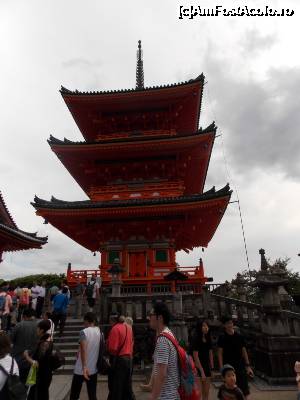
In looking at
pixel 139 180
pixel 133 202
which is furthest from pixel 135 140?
pixel 133 202

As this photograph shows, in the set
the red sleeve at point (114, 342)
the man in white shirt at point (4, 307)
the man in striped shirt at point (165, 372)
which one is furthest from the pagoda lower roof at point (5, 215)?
the man in striped shirt at point (165, 372)

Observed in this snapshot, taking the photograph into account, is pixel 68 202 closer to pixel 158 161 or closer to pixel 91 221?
pixel 91 221

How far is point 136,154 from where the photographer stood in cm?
1845

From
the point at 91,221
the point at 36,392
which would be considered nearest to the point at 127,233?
the point at 91,221

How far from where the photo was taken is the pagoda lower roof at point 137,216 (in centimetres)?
1560

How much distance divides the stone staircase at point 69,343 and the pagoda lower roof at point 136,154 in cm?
911

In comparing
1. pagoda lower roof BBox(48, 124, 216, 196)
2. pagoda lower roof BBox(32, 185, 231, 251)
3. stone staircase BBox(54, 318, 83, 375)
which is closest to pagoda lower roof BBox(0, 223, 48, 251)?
pagoda lower roof BBox(32, 185, 231, 251)

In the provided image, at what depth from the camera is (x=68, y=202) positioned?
16.8m

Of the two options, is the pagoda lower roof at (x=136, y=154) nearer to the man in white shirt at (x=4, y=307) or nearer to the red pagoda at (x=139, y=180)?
the red pagoda at (x=139, y=180)

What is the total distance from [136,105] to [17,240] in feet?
36.8

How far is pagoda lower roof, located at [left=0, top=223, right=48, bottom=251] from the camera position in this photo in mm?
15569

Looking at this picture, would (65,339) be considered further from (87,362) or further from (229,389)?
(229,389)

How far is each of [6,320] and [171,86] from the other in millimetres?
15669

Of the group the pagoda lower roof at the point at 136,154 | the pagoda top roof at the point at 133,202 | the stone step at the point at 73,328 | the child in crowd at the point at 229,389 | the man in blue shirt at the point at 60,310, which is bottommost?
the child in crowd at the point at 229,389
